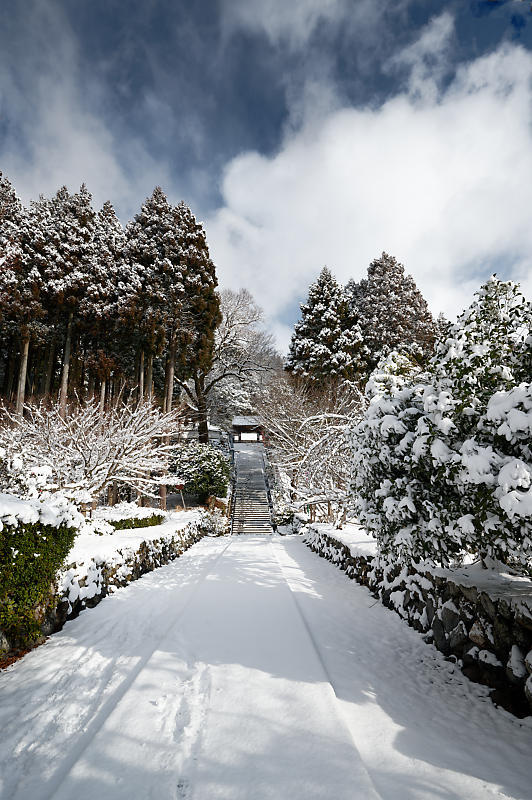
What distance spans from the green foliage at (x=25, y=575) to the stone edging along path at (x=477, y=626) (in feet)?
13.3

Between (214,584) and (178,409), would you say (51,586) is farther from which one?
(178,409)

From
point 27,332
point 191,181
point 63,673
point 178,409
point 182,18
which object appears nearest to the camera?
point 63,673

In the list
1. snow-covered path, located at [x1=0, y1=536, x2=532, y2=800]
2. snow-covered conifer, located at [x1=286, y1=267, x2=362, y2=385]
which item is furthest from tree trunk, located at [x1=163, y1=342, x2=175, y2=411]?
snow-covered path, located at [x1=0, y1=536, x2=532, y2=800]

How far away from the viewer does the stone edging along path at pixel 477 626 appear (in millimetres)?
2920

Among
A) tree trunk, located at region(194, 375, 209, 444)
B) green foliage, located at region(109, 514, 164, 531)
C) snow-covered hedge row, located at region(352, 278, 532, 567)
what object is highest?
tree trunk, located at region(194, 375, 209, 444)

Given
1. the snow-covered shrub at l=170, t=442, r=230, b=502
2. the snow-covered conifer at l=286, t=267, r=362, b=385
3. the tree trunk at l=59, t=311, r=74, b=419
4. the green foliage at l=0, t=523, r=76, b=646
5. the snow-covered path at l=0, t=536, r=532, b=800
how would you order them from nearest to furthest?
the snow-covered path at l=0, t=536, r=532, b=800 → the green foliage at l=0, t=523, r=76, b=646 → the tree trunk at l=59, t=311, r=74, b=419 → the snow-covered shrub at l=170, t=442, r=230, b=502 → the snow-covered conifer at l=286, t=267, r=362, b=385

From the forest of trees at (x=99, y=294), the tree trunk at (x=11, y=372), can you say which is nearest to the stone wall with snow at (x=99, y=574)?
the forest of trees at (x=99, y=294)

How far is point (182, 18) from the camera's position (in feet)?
18.4

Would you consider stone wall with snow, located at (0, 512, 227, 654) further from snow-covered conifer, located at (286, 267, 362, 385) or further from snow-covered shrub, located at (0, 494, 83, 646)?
snow-covered conifer, located at (286, 267, 362, 385)

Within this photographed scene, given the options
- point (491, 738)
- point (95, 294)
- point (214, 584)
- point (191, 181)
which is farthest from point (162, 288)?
point (491, 738)

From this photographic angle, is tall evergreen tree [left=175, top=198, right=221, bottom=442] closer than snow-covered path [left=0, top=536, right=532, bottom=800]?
No

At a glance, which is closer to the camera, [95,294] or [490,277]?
[490,277]

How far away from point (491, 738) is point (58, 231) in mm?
18311

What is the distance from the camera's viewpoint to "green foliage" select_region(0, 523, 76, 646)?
11.3 feet
